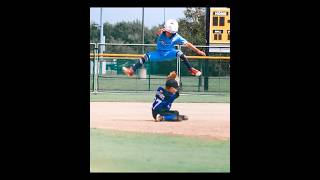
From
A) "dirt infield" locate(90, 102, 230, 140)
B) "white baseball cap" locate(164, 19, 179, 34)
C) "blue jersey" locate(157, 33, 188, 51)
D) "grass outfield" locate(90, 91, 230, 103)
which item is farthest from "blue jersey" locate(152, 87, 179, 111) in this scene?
"grass outfield" locate(90, 91, 230, 103)

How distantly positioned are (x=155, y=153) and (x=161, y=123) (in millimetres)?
2364

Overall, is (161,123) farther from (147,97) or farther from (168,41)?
(147,97)

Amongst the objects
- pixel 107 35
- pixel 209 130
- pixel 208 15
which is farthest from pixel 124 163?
pixel 107 35

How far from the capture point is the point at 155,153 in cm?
683

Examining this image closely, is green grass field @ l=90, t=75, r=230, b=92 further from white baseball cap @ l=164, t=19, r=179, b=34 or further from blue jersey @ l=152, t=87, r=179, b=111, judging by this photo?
blue jersey @ l=152, t=87, r=179, b=111

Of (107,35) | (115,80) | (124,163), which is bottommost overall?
(124,163)

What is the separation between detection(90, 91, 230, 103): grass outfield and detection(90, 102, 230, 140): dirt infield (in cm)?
111

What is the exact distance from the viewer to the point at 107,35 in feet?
66.8

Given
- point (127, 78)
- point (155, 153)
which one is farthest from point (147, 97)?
point (155, 153)

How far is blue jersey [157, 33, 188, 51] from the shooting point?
10.8m

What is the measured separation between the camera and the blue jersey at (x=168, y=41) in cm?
1082

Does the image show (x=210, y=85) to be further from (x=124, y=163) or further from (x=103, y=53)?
(x=124, y=163)

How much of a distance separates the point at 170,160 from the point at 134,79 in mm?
10717

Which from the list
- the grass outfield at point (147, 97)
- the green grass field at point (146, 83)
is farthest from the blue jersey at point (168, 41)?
the green grass field at point (146, 83)
